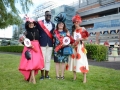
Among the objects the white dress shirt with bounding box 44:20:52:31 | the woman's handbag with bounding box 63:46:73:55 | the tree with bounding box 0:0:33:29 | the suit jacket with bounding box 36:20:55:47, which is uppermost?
the tree with bounding box 0:0:33:29

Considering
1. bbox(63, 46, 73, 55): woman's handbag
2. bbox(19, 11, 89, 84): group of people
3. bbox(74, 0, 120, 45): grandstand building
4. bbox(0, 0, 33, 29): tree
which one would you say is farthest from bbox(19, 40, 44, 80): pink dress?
bbox(74, 0, 120, 45): grandstand building

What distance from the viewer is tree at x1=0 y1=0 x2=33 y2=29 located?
30.4 feet

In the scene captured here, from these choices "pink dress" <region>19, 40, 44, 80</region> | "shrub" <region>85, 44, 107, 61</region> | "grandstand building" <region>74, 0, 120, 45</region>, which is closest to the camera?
"pink dress" <region>19, 40, 44, 80</region>

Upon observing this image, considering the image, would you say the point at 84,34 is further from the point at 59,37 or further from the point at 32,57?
the point at 32,57

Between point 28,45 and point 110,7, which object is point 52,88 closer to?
point 28,45

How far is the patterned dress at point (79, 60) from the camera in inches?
191

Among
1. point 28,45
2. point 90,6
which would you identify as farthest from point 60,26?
point 90,6

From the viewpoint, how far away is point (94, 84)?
4.70 meters

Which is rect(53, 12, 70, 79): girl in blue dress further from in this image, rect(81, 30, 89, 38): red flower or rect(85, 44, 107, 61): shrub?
rect(85, 44, 107, 61): shrub

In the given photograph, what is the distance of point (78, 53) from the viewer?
194 inches

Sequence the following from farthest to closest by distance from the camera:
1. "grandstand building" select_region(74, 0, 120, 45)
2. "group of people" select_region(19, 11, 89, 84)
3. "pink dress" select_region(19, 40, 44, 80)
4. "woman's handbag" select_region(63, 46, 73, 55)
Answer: "grandstand building" select_region(74, 0, 120, 45)
"woman's handbag" select_region(63, 46, 73, 55)
"group of people" select_region(19, 11, 89, 84)
"pink dress" select_region(19, 40, 44, 80)

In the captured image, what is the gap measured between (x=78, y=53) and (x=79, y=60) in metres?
0.18

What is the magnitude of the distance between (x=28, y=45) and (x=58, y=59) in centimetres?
89

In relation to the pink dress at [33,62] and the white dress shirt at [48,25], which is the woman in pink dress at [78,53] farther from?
the pink dress at [33,62]
